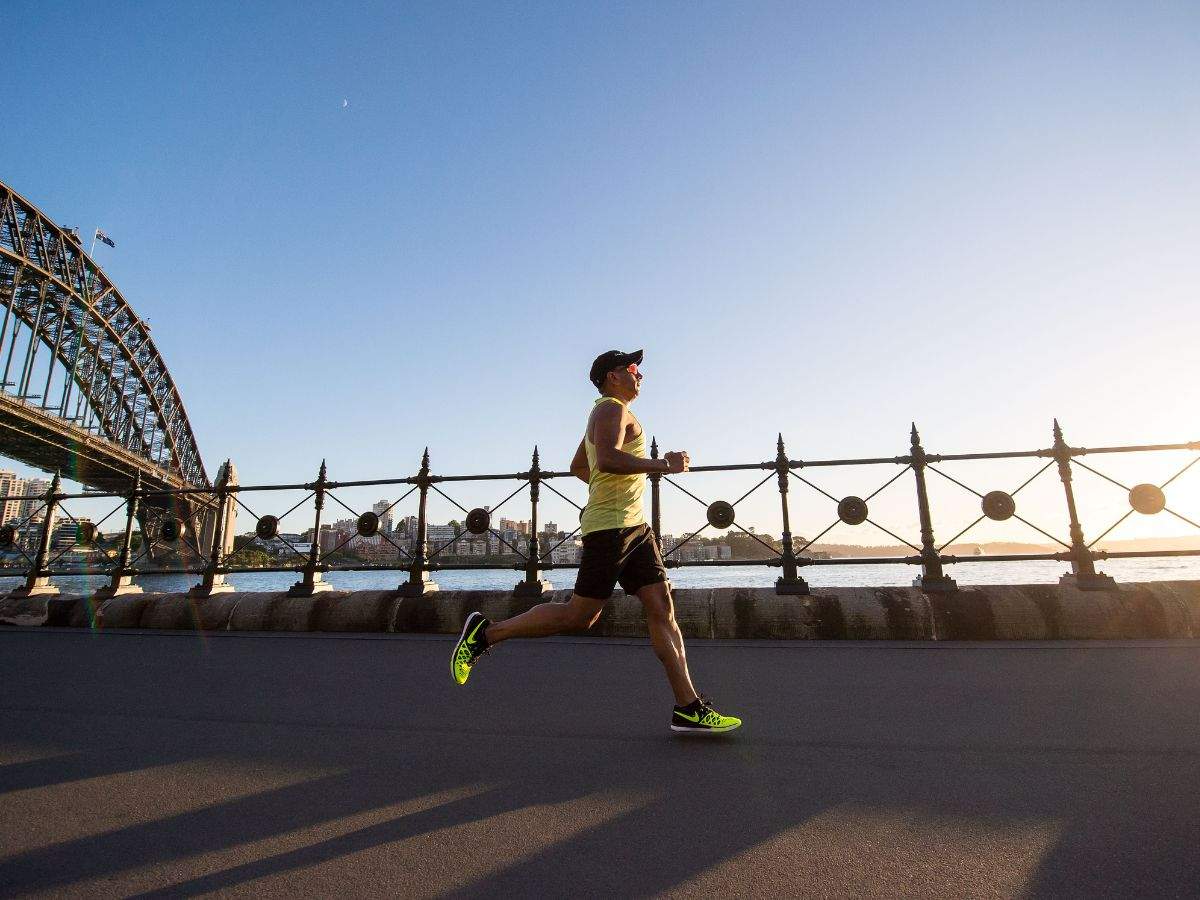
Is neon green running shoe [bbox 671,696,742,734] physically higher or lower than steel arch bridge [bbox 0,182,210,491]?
lower

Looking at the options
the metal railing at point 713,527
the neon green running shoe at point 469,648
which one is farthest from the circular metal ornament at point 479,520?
the neon green running shoe at point 469,648

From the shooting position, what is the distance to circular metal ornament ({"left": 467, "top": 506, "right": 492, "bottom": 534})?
7.36 m

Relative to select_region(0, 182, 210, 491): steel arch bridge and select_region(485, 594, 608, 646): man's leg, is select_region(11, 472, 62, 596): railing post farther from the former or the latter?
select_region(0, 182, 210, 491): steel arch bridge

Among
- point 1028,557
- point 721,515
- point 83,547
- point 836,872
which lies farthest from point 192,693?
point 83,547

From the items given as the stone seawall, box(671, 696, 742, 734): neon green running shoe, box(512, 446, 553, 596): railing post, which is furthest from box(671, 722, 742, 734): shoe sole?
box(512, 446, 553, 596): railing post

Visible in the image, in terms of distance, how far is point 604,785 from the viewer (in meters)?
2.00

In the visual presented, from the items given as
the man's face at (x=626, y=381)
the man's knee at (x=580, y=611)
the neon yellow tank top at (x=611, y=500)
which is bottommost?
the man's knee at (x=580, y=611)

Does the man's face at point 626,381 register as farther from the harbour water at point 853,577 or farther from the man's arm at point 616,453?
the harbour water at point 853,577

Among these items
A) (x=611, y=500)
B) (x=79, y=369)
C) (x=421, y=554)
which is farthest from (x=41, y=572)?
(x=79, y=369)

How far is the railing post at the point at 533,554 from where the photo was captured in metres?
6.17

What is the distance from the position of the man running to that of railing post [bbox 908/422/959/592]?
12.1 ft

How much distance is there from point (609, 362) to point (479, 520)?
4618mm

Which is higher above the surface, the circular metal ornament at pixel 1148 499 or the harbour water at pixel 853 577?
the circular metal ornament at pixel 1148 499

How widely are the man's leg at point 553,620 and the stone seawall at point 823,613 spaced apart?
8.70ft
